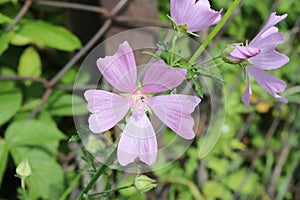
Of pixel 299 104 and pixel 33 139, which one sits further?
pixel 299 104

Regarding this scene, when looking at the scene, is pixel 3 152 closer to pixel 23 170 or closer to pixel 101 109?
pixel 23 170

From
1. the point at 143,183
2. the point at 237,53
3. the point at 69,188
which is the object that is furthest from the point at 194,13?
the point at 69,188

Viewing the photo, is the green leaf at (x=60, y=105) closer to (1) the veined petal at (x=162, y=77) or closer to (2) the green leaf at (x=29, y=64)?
(2) the green leaf at (x=29, y=64)

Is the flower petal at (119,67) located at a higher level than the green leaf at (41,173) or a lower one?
higher

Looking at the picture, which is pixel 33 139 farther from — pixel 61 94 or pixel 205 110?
pixel 205 110

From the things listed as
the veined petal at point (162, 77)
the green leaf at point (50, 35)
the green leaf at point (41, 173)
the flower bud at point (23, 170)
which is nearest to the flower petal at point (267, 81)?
the veined petal at point (162, 77)

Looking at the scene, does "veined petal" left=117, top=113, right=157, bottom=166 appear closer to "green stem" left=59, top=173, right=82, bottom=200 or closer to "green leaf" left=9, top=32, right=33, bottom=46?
"green stem" left=59, top=173, right=82, bottom=200

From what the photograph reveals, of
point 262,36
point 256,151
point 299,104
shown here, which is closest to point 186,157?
point 256,151
